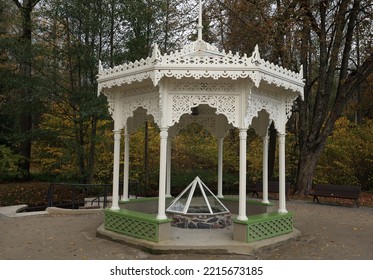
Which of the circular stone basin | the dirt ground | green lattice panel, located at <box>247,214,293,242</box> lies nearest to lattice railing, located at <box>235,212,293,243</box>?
green lattice panel, located at <box>247,214,293,242</box>

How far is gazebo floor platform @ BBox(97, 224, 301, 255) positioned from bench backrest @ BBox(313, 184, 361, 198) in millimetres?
6306

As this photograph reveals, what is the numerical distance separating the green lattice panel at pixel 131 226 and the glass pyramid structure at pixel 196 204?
122cm

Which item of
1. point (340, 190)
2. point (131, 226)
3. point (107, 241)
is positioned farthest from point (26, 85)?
point (340, 190)

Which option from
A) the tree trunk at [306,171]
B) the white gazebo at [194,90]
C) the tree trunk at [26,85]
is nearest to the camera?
the white gazebo at [194,90]

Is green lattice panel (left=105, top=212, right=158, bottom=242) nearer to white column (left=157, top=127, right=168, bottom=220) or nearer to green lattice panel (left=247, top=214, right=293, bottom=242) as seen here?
white column (left=157, top=127, right=168, bottom=220)

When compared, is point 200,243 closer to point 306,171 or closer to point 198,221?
point 198,221

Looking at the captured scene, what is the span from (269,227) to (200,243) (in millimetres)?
1560

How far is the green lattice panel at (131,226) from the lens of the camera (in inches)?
260

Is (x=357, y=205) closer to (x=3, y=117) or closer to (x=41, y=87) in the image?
(x=41, y=87)

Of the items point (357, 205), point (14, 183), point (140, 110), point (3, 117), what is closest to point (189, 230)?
point (140, 110)

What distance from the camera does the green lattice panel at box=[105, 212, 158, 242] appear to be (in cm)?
660

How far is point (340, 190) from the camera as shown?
1309cm

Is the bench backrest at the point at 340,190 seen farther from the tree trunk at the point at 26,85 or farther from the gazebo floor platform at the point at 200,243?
the tree trunk at the point at 26,85

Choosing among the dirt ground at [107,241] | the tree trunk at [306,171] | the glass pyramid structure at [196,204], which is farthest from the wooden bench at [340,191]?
the glass pyramid structure at [196,204]
